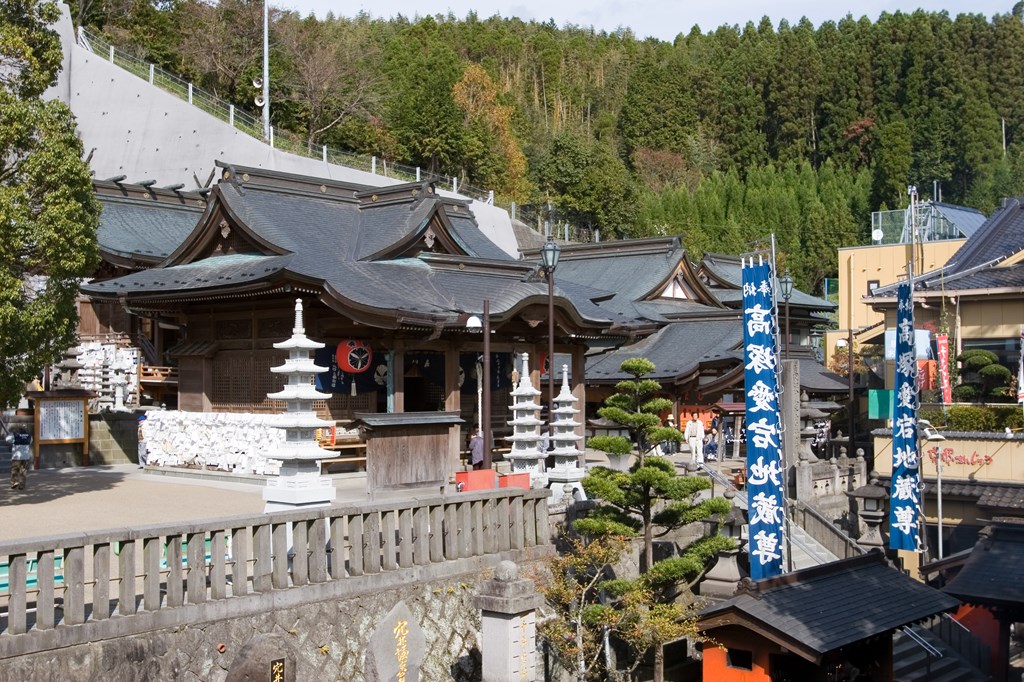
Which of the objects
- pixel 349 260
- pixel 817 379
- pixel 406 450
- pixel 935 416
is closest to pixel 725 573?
pixel 406 450

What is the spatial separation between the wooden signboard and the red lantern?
5397 millimetres

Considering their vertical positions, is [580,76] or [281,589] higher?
[580,76]

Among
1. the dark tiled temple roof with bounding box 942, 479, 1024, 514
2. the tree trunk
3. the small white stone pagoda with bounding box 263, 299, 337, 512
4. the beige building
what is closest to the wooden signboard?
the small white stone pagoda with bounding box 263, 299, 337, 512

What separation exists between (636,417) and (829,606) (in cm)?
360

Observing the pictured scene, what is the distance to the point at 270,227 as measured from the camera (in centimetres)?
2550

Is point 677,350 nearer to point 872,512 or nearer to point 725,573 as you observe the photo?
point 872,512

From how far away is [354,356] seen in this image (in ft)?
78.1

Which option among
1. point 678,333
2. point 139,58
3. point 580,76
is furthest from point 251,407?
point 580,76

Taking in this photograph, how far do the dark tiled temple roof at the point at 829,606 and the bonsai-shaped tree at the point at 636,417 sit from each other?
267 centimetres

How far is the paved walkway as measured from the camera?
48.1ft

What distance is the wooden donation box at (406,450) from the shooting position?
55.1 ft

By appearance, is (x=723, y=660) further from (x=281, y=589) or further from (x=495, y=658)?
(x=281, y=589)

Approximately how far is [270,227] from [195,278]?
204 centimetres

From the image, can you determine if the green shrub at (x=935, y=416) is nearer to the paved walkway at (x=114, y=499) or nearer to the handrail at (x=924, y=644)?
the handrail at (x=924, y=644)
